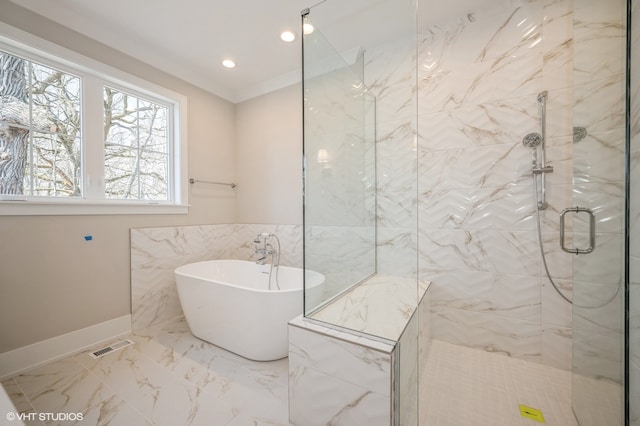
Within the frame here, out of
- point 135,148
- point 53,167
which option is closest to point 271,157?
point 135,148

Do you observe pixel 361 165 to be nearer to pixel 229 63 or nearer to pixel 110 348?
pixel 229 63

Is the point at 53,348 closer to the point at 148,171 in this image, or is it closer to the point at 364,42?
the point at 148,171

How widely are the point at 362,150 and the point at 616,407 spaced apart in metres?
1.82

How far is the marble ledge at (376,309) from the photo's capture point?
4.12ft

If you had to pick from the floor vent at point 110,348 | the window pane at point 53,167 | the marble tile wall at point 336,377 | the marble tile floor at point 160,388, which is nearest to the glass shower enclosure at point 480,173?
the marble tile wall at point 336,377

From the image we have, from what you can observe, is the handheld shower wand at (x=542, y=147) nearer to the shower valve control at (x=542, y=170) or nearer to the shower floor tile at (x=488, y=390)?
the shower valve control at (x=542, y=170)

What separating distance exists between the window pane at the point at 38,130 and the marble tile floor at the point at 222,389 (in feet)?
4.37

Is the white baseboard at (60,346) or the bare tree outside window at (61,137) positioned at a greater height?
the bare tree outside window at (61,137)

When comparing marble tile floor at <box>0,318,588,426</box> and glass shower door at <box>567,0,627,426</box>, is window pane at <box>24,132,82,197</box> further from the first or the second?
glass shower door at <box>567,0,627,426</box>

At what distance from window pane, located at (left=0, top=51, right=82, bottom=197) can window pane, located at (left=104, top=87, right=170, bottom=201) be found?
0.22 m

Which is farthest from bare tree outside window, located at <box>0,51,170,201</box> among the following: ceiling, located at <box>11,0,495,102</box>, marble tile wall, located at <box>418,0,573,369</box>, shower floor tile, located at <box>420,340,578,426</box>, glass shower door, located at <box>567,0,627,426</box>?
glass shower door, located at <box>567,0,627,426</box>

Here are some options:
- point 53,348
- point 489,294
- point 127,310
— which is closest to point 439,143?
point 489,294

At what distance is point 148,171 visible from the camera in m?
2.59

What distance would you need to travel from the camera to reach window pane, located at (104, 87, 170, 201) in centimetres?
230
